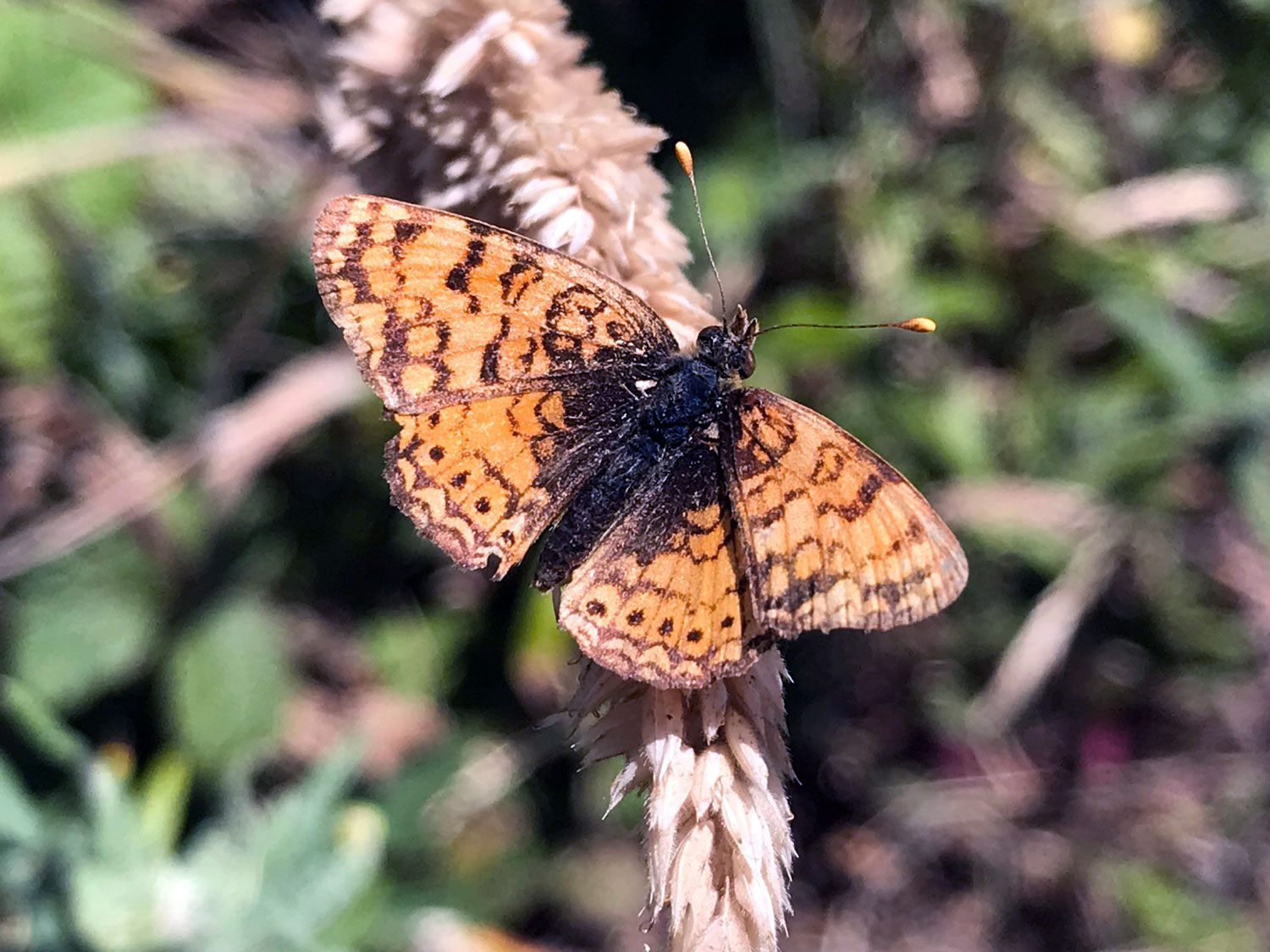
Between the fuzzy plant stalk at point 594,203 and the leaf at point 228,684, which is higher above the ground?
the fuzzy plant stalk at point 594,203

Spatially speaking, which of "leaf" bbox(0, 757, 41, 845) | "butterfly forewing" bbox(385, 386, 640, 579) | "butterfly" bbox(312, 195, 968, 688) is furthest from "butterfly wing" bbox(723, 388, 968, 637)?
"leaf" bbox(0, 757, 41, 845)

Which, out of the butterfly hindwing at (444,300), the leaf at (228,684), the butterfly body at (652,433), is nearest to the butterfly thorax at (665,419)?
the butterfly body at (652,433)

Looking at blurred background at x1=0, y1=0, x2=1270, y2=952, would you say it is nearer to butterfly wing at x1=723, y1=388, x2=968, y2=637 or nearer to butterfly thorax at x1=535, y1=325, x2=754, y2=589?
butterfly thorax at x1=535, y1=325, x2=754, y2=589

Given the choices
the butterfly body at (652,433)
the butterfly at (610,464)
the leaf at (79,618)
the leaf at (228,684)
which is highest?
the butterfly at (610,464)

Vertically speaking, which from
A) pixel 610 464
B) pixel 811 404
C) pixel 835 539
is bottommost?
pixel 811 404

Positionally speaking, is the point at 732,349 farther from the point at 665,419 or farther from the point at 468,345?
the point at 468,345

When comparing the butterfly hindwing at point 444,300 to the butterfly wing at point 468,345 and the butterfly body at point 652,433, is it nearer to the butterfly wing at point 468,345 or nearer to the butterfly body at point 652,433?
the butterfly wing at point 468,345

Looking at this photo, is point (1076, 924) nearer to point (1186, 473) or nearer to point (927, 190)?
point (1186, 473)

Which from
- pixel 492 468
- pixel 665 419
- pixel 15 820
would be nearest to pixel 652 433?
pixel 665 419

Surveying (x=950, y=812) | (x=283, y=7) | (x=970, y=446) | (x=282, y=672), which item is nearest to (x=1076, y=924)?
(x=950, y=812)
